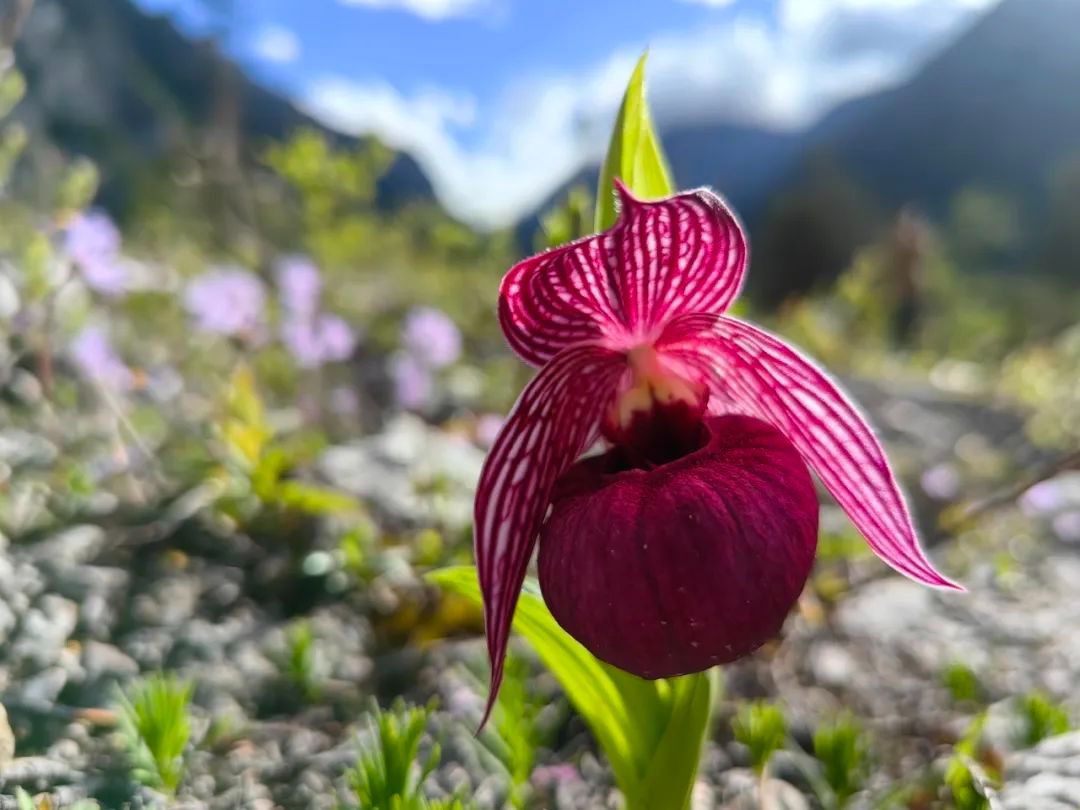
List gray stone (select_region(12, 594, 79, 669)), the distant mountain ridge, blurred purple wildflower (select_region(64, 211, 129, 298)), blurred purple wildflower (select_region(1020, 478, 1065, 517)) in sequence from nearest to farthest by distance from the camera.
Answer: gray stone (select_region(12, 594, 79, 669)) < blurred purple wildflower (select_region(64, 211, 129, 298)) < blurred purple wildflower (select_region(1020, 478, 1065, 517)) < the distant mountain ridge

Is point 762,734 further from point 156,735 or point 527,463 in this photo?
point 156,735

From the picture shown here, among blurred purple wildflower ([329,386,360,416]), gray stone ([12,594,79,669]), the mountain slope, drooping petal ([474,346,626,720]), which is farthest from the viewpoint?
the mountain slope

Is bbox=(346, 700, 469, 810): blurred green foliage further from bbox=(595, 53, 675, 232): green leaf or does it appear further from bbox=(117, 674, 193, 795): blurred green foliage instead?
bbox=(595, 53, 675, 232): green leaf

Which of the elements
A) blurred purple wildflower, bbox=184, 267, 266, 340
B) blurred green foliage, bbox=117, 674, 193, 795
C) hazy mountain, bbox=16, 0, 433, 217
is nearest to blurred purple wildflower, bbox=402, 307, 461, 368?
blurred purple wildflower, bbox=184, 267, 266, 340

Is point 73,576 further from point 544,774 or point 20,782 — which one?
point 544,774

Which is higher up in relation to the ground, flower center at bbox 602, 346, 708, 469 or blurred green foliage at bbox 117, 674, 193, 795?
flower center at bbox 602, 346, 708, 469

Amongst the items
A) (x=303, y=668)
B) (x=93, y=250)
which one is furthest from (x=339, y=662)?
(x=93, y=250)

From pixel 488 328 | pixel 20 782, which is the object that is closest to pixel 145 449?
pixel 20 782
